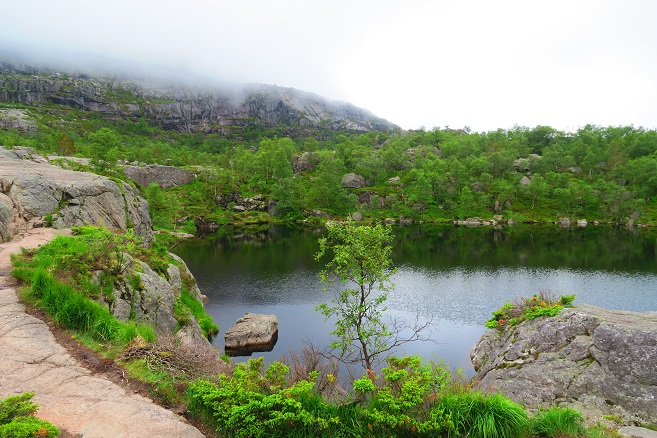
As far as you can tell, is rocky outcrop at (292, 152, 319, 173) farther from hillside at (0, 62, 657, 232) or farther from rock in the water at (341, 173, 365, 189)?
rock in the water at (341, 173, 365, 189)

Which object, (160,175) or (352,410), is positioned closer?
(352,410)

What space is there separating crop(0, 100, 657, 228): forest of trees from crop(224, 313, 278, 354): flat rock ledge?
62.3m

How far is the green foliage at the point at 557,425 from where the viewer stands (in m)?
9.00

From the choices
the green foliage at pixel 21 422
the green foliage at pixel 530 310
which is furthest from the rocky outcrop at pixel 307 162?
the green foliage at pixel 21 422

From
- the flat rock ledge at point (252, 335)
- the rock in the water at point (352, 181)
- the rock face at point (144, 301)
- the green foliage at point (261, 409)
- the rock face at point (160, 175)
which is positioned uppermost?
the green foliage at point (261, 409)

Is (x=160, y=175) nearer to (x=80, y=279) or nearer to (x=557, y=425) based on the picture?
(x=80, y=279)

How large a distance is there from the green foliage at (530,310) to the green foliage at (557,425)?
970 cm

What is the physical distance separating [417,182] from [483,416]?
123 m

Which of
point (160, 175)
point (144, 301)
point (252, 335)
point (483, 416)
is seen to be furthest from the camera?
point (160, 175)

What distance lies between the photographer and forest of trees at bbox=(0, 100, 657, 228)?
110 meters

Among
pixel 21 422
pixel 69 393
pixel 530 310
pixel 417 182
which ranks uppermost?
pixel 21 422

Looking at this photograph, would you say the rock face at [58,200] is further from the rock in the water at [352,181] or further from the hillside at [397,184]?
the rock in the water at [352,181]

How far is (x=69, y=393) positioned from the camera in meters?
8.71

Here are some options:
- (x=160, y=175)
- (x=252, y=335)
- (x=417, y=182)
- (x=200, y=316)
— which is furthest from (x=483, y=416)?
(x=160, y=175)
